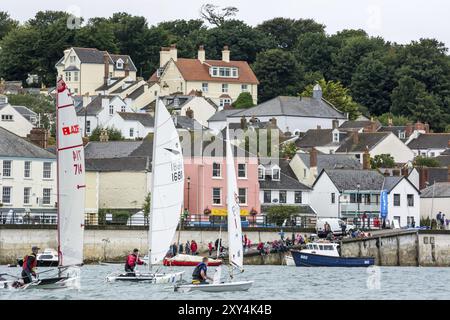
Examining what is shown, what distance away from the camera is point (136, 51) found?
196 meters

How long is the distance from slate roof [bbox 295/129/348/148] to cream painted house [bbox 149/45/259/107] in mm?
26143

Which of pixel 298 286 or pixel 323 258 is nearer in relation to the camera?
pixel 298 286

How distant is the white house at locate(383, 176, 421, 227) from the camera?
111250 mm

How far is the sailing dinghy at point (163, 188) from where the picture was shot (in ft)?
206

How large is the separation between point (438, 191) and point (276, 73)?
7123 centimetres

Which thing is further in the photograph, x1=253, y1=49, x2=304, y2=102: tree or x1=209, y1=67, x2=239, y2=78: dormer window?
x1=253, y1=49, x2=304, y2=102: tree

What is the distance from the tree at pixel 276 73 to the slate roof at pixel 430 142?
99.4 ft

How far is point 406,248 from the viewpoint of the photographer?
96.3 meters

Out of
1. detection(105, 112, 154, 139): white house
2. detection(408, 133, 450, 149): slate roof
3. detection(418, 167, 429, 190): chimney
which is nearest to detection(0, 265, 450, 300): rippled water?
detection(418, 167, 429, 190): chimney

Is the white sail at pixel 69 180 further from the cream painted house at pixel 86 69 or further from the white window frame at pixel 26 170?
the cream painted house at pixel 86 69

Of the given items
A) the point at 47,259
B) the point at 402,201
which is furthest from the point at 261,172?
the point at 47,259

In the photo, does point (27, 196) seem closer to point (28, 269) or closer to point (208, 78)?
point (28, 269)

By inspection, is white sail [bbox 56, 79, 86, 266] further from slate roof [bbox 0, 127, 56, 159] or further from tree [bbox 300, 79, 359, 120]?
tree [bbox 300, 79, 359, 120]
